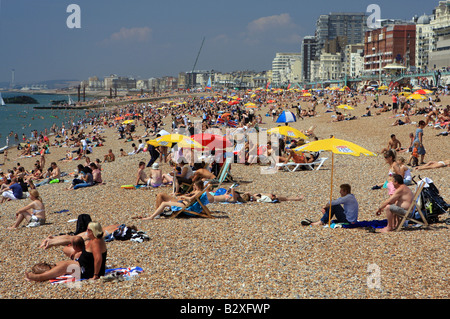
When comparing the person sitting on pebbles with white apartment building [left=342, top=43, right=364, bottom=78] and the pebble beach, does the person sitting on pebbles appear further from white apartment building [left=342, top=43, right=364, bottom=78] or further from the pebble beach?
white apartment building [left=342, top=43, right=364, bottom=78]

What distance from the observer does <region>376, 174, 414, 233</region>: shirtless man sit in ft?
23.0

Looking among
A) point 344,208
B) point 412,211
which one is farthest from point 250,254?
point 412,211

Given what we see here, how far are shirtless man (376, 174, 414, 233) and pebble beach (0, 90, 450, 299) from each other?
0.22 meters

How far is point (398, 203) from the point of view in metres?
7.13

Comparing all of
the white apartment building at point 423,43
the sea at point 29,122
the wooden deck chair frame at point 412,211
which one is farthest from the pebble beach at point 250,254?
the white apartment building at point 423,43

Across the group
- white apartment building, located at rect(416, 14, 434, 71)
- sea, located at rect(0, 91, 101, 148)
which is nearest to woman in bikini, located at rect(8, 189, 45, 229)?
sea, located at rect(0, 91, 101, 148)

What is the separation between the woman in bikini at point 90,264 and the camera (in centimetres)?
559

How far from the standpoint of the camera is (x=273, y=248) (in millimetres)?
6512

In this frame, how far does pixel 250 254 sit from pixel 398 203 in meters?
2.43

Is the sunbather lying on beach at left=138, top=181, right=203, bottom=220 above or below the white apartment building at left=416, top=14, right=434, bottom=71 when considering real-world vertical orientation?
below

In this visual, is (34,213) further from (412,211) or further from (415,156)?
(415,156)

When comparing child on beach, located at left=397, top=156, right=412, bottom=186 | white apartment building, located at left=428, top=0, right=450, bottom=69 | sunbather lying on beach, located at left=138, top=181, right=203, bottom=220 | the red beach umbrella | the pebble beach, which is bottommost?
the pebble beach
